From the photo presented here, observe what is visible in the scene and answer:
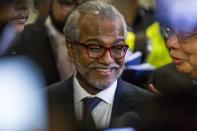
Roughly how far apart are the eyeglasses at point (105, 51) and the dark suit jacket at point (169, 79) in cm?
9

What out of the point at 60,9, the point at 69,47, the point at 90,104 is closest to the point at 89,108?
the point at 90,104

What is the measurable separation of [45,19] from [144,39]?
19cm

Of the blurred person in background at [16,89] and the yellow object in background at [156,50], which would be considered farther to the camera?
the yellow object in background at [156,50]

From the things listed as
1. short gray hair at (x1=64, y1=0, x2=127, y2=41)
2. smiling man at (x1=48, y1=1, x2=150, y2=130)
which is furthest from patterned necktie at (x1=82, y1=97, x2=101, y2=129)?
short gray hair at (x1=64, y1=0, x2=127, y2=41)

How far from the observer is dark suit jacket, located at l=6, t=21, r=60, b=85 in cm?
Result: 78

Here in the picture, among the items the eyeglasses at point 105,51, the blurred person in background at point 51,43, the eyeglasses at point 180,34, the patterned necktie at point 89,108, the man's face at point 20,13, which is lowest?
the patterned necktie at point 89,108

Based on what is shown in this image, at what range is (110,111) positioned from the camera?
773mm

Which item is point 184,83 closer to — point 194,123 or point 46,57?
point 194,123

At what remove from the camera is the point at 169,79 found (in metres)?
0.79

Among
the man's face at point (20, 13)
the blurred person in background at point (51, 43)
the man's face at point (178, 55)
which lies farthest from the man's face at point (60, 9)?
the man's face at point (178, 55)

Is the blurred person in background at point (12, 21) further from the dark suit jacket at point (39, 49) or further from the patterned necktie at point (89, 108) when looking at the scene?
the patterned necktie at point (89, 108)

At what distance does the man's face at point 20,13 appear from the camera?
2.42 ft

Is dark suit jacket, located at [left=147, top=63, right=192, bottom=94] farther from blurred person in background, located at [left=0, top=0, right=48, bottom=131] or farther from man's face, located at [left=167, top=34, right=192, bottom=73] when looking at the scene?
blurred person in background, located at [left=0, top=0, right=48, bottom=131]

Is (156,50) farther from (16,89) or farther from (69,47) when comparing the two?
(16,89)
